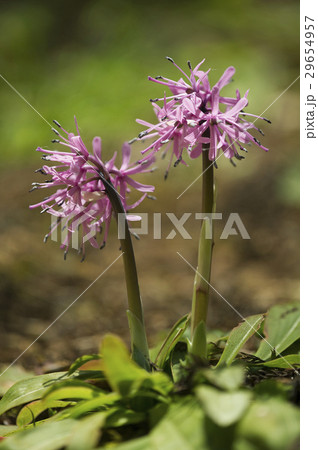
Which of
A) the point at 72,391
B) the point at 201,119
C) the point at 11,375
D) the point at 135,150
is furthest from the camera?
the point at 135,150

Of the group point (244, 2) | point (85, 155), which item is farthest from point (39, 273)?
point (244, 2)

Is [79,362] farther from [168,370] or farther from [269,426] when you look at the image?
[269,426]

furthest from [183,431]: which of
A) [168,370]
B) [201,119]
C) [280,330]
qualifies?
[280,330]

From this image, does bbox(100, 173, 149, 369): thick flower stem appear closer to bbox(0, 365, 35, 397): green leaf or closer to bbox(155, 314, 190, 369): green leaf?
bbox(155, 314, 190, 369): green leaf

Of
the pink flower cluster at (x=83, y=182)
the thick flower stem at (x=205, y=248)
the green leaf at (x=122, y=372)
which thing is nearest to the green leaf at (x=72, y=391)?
the green leaf at (x=122, y=372)

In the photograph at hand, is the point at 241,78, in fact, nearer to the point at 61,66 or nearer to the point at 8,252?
the point at 61,66

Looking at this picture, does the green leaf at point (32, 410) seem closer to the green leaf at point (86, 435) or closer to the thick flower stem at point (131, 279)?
the thick flower stem at point (131, 279)
